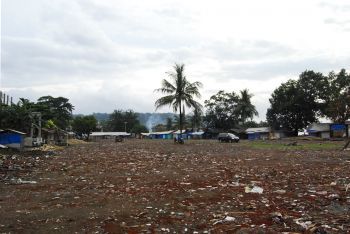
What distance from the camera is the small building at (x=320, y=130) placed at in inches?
2502

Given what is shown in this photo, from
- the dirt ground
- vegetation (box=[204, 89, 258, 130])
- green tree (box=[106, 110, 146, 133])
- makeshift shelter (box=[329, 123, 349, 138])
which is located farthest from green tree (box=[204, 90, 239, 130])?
the dirt ground

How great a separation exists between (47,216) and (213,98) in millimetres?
80987

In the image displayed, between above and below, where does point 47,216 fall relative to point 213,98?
below

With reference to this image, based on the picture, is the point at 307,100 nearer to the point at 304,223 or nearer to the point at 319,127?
the point at 319,127

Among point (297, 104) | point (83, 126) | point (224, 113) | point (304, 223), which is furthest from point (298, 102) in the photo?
point (304, 223)

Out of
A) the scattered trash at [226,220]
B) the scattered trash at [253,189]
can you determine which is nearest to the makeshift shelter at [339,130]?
the scattered trash at [253,189]

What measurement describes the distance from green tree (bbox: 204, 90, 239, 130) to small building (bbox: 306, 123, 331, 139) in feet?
62.5

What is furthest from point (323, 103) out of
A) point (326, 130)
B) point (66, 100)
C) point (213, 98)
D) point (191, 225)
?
point (191, 225)

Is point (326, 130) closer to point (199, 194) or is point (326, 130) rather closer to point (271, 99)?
point (271, 99)

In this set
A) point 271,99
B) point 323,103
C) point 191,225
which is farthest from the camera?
point 271,99

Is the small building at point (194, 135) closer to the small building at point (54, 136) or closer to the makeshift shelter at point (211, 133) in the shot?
the makeshift shelter at point (211, 133)

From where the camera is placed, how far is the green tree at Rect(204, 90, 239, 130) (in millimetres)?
84625

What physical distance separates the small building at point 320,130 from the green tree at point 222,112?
62.5 ft

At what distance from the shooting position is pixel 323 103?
68562 millimetres
